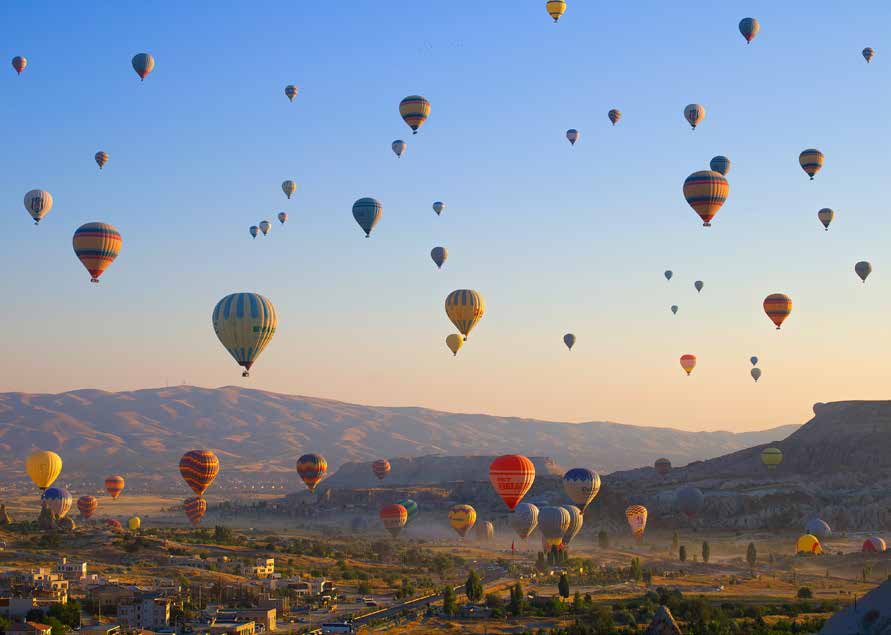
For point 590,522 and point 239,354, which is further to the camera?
point 590,522

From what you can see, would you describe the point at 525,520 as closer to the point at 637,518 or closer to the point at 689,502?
the point at 637,518

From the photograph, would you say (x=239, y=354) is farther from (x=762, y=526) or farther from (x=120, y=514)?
(x=120, y=514)

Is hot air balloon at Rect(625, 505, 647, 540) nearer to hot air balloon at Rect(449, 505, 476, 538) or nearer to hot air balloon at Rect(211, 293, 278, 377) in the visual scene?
hot air balloon at Rect(449, 505, 476, 538)

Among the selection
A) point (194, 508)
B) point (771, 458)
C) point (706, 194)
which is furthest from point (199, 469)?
point (771, 458)

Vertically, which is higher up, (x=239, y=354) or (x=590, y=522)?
(x=239, y=354)

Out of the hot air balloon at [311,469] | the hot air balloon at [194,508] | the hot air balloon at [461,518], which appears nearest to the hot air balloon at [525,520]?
the hot air balloon at [461,518]

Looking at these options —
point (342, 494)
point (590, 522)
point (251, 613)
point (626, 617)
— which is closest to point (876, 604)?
point (626, 617)

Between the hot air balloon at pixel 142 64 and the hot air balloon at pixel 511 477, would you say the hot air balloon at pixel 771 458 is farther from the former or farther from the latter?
the hot air balloon at pixel 142 64
